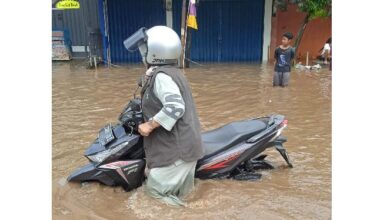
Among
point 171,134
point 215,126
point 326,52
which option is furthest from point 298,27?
point 171,134

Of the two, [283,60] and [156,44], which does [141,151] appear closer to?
[156,44]

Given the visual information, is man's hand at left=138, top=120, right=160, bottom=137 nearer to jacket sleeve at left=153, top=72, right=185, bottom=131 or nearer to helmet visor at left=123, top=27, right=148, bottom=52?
jacket sleeve at left=153, top=72, right=185, bottom=131

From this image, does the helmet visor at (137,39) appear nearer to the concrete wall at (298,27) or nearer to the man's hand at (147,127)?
the man's hand at (147,127)

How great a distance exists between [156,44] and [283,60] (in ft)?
21.1

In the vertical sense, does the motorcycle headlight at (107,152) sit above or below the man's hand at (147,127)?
below

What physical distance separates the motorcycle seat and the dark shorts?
5.66m

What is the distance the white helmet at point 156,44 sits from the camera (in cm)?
313

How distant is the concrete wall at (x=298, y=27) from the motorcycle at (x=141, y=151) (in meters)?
12.8

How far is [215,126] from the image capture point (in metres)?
6.09

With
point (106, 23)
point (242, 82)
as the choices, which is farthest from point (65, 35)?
point (242, 82)

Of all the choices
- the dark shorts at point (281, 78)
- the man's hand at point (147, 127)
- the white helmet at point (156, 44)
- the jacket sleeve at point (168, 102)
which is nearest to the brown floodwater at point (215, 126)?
the dark shorts at point (281, 78)

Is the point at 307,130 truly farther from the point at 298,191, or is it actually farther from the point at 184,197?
the point at 184,197

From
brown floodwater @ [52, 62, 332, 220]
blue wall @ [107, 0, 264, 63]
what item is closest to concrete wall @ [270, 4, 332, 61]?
blue wall @ [107, 0, 264, 63]

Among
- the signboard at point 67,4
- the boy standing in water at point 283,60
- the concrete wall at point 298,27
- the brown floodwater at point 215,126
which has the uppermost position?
the signboard at point 67,4
